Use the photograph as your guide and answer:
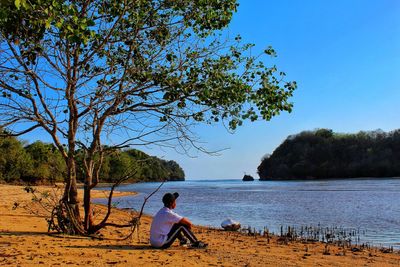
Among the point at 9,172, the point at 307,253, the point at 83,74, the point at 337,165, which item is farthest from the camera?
the point at 337,165

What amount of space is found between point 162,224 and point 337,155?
145 m

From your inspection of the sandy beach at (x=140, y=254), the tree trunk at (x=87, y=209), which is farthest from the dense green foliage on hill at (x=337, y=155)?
the tree trunk at (x=87, y=209)

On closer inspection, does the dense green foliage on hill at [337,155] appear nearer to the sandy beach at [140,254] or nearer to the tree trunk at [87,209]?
the sandy beach at [140,254]

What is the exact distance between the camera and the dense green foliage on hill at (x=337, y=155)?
13300 centimetres

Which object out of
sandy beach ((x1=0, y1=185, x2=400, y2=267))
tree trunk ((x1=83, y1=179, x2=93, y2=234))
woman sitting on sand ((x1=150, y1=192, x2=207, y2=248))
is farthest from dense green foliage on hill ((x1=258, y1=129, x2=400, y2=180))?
woman sitting on sand ((x1=150, y1=192, x2=207, y2=248))

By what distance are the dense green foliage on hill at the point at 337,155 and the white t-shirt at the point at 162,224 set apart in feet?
435

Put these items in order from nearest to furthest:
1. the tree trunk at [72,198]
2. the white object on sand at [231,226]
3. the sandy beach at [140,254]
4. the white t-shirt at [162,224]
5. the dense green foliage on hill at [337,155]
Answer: the sandy beach at [140,254] < the white t-shirt at [162,224] < the tree trunk at [72,198] < the white object on sand at [231,226] < the dense green foliage on hill at [337,155]

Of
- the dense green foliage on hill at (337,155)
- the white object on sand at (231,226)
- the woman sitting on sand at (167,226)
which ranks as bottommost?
the white object on sand at (231,226)

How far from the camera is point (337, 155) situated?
482 feet

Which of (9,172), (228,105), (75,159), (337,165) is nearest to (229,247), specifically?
(228,105)

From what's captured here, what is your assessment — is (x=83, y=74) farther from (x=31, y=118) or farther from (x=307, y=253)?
(x=307, y=253)

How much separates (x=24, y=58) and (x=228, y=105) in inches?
189

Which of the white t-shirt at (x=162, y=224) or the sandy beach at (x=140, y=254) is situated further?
the white t-shirt at (x=162, y=224)

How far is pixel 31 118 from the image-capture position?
34.4 feet
